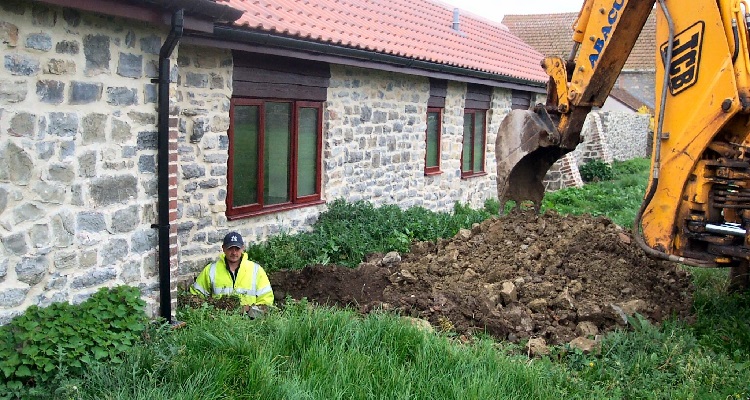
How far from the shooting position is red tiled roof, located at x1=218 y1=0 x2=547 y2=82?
349 inches

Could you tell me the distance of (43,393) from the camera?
450cm

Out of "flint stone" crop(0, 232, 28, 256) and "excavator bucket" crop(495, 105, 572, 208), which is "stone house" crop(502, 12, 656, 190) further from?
"flint stone" crop(0, 232, 28, 256)

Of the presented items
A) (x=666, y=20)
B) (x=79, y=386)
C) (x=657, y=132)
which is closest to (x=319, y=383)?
(x=79, y=386)

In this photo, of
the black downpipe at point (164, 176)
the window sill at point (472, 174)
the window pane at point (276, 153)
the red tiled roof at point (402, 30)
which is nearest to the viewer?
the black downpipe at point (164, 176)

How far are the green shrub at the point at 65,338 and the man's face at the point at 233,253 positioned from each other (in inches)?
64.6

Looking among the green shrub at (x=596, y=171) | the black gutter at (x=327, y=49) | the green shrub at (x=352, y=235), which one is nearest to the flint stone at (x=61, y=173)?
the black gutter at (x=327, y=49)

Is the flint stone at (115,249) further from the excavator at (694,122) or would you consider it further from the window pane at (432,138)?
the window pane at (432,138)

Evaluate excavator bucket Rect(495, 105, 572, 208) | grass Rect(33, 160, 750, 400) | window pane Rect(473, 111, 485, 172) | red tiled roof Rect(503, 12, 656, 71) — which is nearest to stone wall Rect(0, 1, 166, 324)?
grass Rect(33, 160, 750, 400)

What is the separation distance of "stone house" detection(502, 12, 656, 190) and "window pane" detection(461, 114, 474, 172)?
4.19 metres

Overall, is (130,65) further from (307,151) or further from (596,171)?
(596,171)

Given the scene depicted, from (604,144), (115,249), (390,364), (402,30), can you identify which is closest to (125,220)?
(115,249)

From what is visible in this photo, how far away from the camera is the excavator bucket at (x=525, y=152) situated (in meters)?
7.54

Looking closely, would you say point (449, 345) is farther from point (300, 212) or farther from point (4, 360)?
point (300, 212)

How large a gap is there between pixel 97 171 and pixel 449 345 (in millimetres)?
2791
